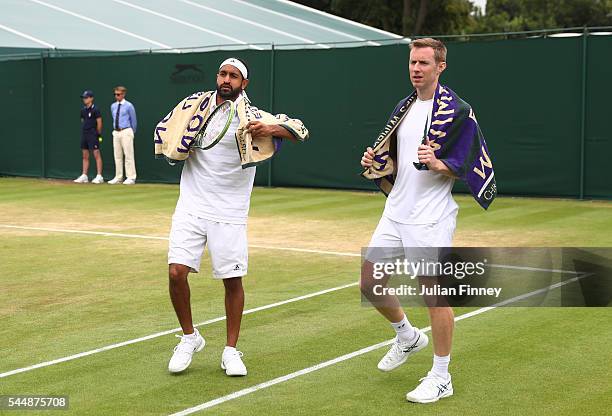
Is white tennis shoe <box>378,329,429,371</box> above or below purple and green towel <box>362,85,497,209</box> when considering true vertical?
below

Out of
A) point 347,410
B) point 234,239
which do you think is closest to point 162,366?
point 234,239

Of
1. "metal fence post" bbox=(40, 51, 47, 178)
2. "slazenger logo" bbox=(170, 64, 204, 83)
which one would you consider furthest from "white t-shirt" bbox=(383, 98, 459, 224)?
"metal fence post" bbox=(40, 51, 47, 178)

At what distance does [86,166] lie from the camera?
25.3 m

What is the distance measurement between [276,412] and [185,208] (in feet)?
5.56

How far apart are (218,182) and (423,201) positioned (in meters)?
1.44

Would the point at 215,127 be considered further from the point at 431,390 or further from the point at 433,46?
the point at 431,390

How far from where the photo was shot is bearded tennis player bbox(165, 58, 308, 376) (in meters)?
7.25

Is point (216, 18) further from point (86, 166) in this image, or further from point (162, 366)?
point (162, 366)

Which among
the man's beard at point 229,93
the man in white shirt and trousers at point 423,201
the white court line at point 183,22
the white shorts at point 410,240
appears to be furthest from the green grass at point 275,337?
the white court line at point 183,22

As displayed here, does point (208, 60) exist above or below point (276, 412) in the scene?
above

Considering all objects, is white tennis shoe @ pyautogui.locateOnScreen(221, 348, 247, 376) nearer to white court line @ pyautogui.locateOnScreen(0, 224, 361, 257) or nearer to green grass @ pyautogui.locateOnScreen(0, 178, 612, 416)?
green grass @ pyautogui.locateOnScreen(0, 178, 612, 416)

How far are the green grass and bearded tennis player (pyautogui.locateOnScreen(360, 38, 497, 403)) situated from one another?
461 millimetres

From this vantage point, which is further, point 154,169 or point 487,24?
point 487,24

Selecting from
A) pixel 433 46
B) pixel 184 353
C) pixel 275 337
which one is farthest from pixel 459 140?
pixel 275 337
